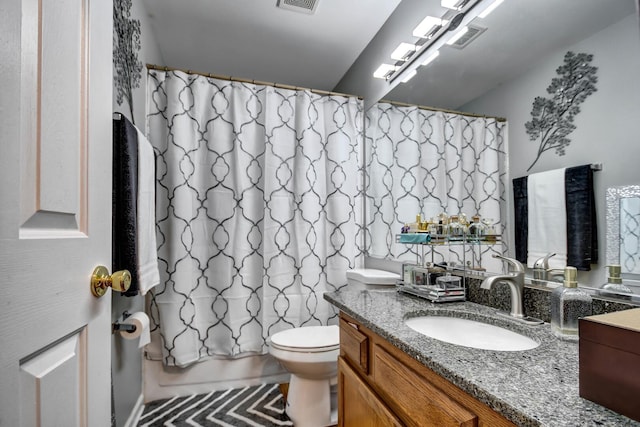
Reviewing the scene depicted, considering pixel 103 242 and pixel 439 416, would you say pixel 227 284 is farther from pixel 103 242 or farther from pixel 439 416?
Answer: pixel 439 416

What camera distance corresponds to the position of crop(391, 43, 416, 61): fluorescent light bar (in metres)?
1.81

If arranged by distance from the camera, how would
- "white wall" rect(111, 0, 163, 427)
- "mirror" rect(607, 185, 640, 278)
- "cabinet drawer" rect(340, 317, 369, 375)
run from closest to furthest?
"mirror" rect(607, 185, 640, 278) → "cabinet drawer" rect(340, 317, 369, 375) → "white wall" rect(111, 0, 163, 427)

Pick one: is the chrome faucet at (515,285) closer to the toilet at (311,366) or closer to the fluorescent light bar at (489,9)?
the toilet at (311,366)

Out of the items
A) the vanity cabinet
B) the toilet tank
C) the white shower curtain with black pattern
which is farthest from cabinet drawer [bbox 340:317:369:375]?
the white shower curtain with black pattern

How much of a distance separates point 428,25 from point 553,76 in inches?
31.3

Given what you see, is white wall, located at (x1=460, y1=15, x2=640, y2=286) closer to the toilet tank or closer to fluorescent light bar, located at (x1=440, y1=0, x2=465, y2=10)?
fluorescent light bar, located at (x1=440, y1=0, x2=465, y2=10)

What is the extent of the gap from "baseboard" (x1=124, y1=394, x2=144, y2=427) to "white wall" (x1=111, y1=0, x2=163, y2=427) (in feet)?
0.03

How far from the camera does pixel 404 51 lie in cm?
185

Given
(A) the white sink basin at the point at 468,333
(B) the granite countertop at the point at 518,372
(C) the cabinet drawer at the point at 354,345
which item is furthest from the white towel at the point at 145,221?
(A) the white sink basin at the point at 468,333

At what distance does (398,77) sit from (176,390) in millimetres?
2429

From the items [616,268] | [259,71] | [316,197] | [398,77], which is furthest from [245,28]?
[616,268]

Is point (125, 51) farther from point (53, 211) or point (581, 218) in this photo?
point (581, 218)

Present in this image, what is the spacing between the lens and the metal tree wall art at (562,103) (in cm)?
95

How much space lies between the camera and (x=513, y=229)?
3.92 feet
